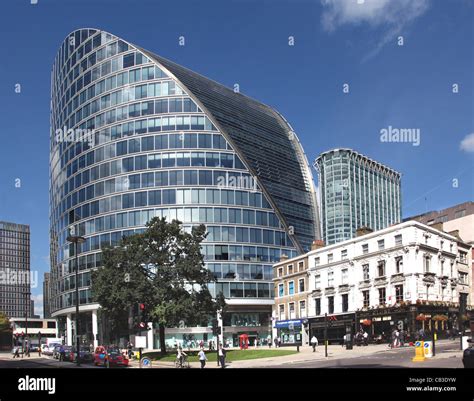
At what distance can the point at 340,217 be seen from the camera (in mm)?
161750

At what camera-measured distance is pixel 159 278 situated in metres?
58.7

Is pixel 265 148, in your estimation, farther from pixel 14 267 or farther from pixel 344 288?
pixel 14 267

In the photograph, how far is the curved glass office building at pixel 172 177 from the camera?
116438mm

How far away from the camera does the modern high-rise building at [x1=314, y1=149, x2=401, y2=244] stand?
112800mm

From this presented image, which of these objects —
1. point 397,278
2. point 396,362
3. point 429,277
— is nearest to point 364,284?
point 397,278

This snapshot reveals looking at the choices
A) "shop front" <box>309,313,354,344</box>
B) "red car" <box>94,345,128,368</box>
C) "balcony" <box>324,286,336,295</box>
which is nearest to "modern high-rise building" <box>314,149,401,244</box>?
"balcony" <box>324,286,336,295</box>

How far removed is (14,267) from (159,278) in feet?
77.5

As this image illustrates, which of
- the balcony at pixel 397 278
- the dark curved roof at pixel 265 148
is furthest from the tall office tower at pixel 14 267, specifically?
the dark curved roof at pixel 265 148

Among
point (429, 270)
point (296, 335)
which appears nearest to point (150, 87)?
point (296, 335)

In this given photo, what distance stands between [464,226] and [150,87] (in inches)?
2837

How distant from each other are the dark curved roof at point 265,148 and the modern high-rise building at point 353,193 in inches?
280

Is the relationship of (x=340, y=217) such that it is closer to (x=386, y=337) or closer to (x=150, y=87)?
(x=150, y=87)
